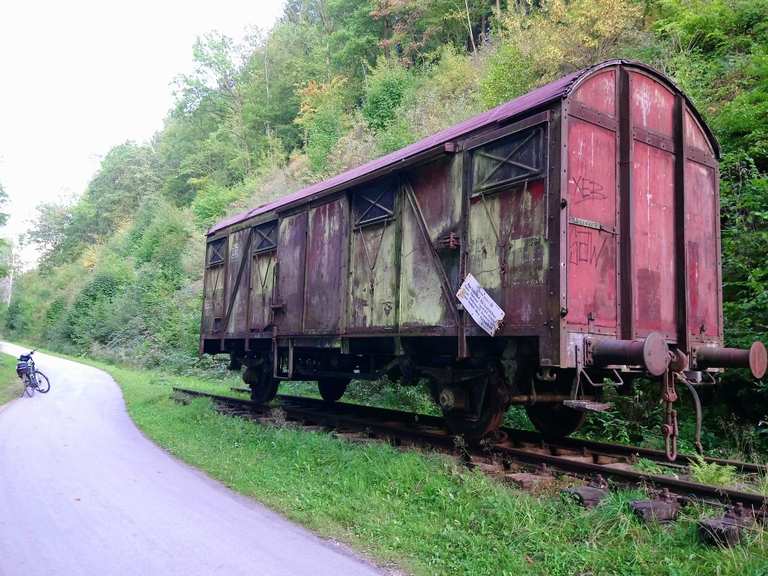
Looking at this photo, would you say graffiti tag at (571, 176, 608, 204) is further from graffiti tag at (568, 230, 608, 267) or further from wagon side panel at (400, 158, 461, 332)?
wagon side panel at (400, 158, 461, 332)

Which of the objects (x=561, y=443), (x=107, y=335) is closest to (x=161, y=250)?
(x=107, y=335)

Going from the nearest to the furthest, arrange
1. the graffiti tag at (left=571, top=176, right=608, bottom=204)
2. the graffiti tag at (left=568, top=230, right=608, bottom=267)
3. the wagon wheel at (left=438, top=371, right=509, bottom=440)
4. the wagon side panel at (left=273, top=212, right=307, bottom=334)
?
the graffiti tag at (left=568, top=230, right=608, bottom=267) < the graffiti tag at (left=571, top=176, right=608, bottom=204) < the wagon wheel at (left=438, top=371, right=509, bottom=440) < the wagon side panel at (left=273, top=212, right=307, bottom=334)

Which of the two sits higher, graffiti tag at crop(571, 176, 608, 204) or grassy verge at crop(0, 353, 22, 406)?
graffiti tag at crop(571, 176, 608, 204)

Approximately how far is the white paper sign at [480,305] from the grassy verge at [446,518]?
154 centimetres

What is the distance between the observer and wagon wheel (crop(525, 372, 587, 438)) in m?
6.92

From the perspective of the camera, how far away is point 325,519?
5.14m

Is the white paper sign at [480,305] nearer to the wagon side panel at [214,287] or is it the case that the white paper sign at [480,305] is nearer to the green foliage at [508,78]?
the wagon side panel at [214,287]

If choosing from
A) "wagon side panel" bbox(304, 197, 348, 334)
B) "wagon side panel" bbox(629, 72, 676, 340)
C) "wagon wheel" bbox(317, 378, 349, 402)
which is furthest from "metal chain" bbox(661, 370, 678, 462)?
"wagon wheel" bbox(317, 378, 349, 402)

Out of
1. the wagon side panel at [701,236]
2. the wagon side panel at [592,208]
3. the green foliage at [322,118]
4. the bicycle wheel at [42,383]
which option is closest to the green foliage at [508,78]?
the green foliage at [322,118]

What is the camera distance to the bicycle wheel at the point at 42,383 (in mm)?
17116

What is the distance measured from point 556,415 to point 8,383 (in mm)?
18599

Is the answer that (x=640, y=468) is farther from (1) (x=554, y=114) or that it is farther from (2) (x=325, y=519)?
(1) (x=554, y=114)

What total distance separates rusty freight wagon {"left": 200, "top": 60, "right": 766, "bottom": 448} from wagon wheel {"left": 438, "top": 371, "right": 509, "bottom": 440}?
21 millimetres

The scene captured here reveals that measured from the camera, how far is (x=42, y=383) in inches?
695
